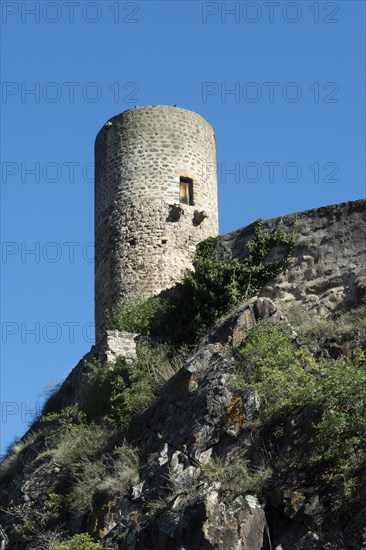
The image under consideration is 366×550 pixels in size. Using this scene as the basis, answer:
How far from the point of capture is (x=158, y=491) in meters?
15.1

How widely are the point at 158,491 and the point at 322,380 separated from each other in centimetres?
271

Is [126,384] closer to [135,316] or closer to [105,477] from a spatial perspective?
[135,316]

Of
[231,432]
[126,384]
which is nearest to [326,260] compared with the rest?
[126,384]

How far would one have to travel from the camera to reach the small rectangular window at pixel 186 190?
23.7m

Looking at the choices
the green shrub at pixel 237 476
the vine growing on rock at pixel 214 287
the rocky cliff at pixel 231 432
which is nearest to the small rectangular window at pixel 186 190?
the rocky cliff at pixel 231 432

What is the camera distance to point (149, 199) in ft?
76.6

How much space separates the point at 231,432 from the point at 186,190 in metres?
9.54

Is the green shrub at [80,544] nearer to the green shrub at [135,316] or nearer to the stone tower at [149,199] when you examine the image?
the green shrub at [135,316]

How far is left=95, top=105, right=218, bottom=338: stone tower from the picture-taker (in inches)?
900

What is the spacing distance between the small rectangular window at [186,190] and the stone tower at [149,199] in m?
0.01

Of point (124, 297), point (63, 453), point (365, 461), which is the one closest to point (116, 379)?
point (63, 453)

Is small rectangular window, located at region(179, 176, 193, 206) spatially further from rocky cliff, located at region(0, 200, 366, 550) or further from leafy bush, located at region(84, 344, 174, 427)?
leafy bush, located at region(84, 344, 174, 427)

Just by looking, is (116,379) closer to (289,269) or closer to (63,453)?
(63,453)

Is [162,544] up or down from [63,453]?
down
